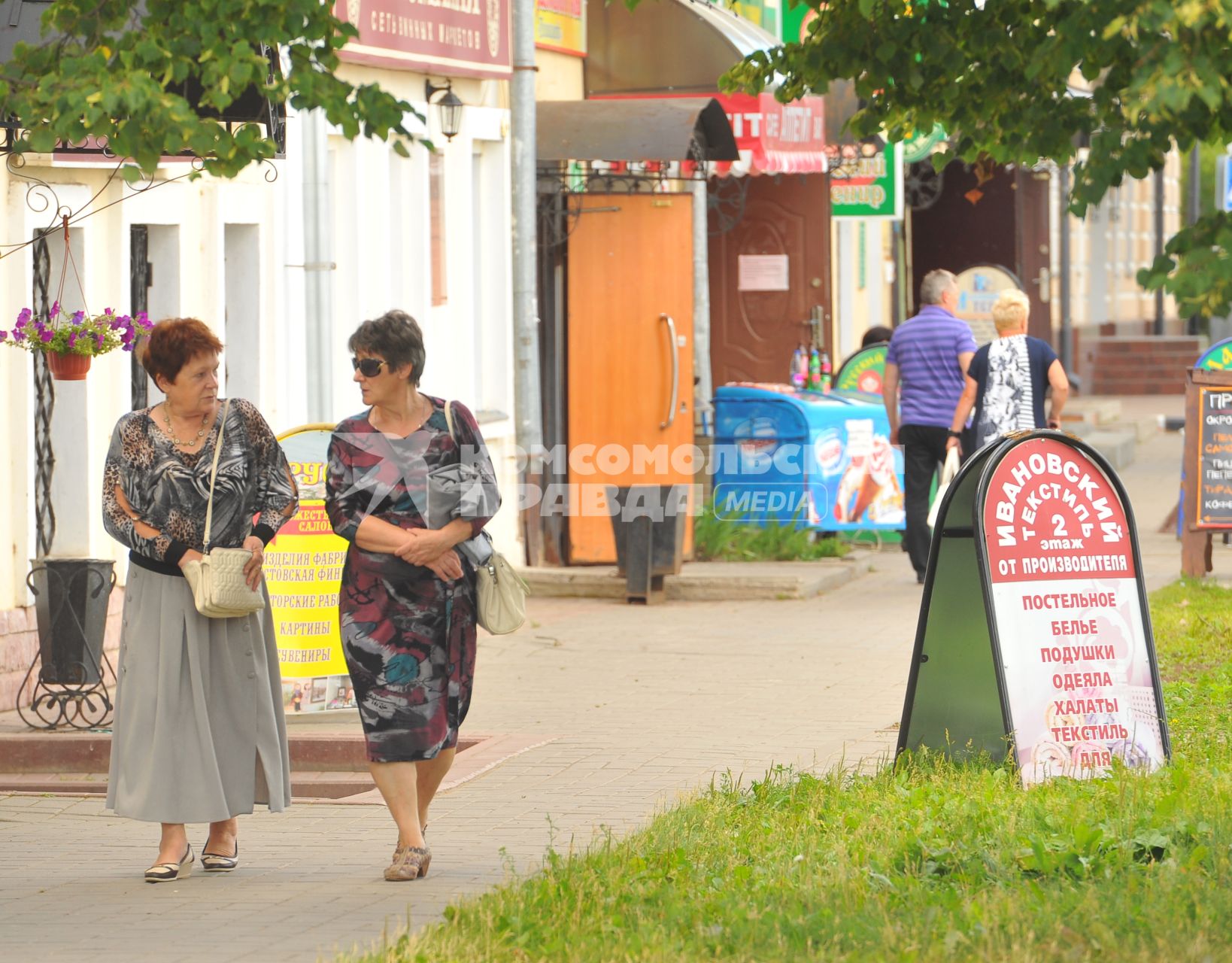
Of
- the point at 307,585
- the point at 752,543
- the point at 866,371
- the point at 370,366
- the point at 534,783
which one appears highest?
the point at 866,371

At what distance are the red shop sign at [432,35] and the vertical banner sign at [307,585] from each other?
388cm

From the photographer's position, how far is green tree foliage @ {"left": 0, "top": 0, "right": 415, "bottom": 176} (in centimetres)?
493

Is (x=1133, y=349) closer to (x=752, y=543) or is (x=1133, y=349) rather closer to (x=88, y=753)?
(x=752, y=543)

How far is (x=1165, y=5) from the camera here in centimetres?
416

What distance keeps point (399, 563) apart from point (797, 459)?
9.10m

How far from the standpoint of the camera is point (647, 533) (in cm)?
1304

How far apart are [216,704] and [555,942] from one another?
1732 mm

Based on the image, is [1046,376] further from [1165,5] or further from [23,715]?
[1165,5]

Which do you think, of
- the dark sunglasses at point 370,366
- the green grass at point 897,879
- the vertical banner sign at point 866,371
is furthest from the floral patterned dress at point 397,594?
the vertical banner sign at point 866,371

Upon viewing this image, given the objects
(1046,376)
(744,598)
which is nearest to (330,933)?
(1046,376)

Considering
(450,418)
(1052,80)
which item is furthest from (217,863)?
(1052,80)

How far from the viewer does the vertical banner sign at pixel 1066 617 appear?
6930 mm

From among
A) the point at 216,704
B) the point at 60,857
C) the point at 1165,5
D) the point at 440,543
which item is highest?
the point at 1165,5

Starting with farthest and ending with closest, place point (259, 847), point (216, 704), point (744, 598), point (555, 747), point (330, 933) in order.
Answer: point (744, 598), point (555, 747), point (259, 847), point (216, 704), point (330, 933)
